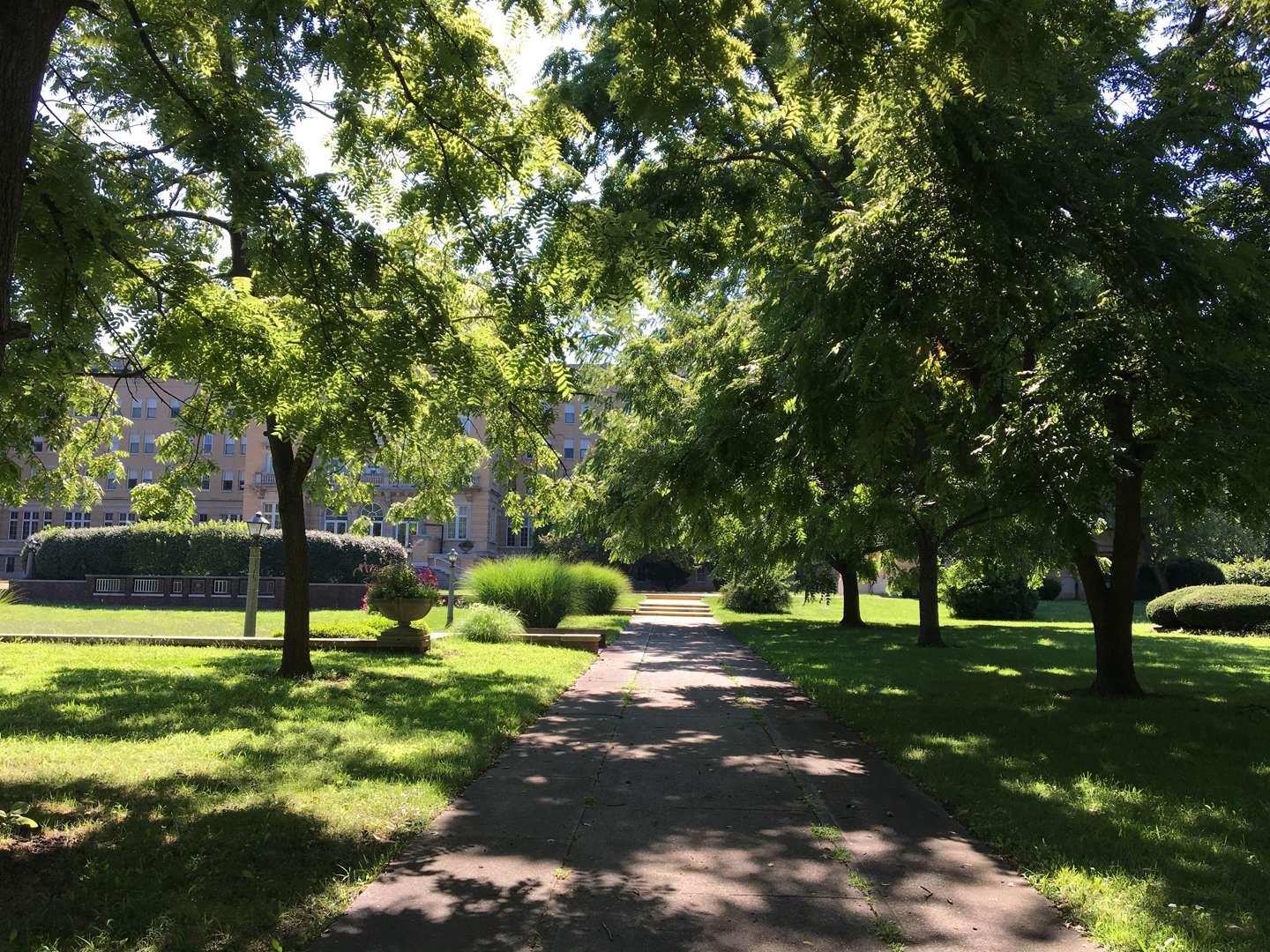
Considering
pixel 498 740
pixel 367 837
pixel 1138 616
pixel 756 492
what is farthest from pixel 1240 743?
pixel 1138 616

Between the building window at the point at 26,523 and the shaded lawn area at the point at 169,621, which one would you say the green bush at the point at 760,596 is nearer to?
the shaded lawn area at the point at 169,621

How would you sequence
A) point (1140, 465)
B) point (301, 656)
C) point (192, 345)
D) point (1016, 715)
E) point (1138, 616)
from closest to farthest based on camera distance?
point (192, 345), point (1140, 465), point (1016, 715), point (301, 656), point (1138, 616)

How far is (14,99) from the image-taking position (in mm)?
3469

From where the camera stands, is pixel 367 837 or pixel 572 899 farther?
pixel 367 837

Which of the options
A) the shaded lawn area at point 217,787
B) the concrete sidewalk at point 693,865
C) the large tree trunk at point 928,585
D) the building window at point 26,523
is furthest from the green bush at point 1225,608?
the building window at point 26,523

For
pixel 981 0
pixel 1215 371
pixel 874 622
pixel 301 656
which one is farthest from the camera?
pixel 874 622

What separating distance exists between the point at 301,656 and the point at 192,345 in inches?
249

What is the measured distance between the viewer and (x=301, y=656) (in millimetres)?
11352

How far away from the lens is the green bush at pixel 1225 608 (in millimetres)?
21422

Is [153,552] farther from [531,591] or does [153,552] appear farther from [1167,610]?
[1167,610]

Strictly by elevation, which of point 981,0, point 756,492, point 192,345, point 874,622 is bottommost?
point 874,622

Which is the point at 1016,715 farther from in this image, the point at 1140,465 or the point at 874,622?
the point at 874,622

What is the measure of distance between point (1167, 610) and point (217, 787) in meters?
24.4

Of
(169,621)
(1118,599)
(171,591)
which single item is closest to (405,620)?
(169,621)
